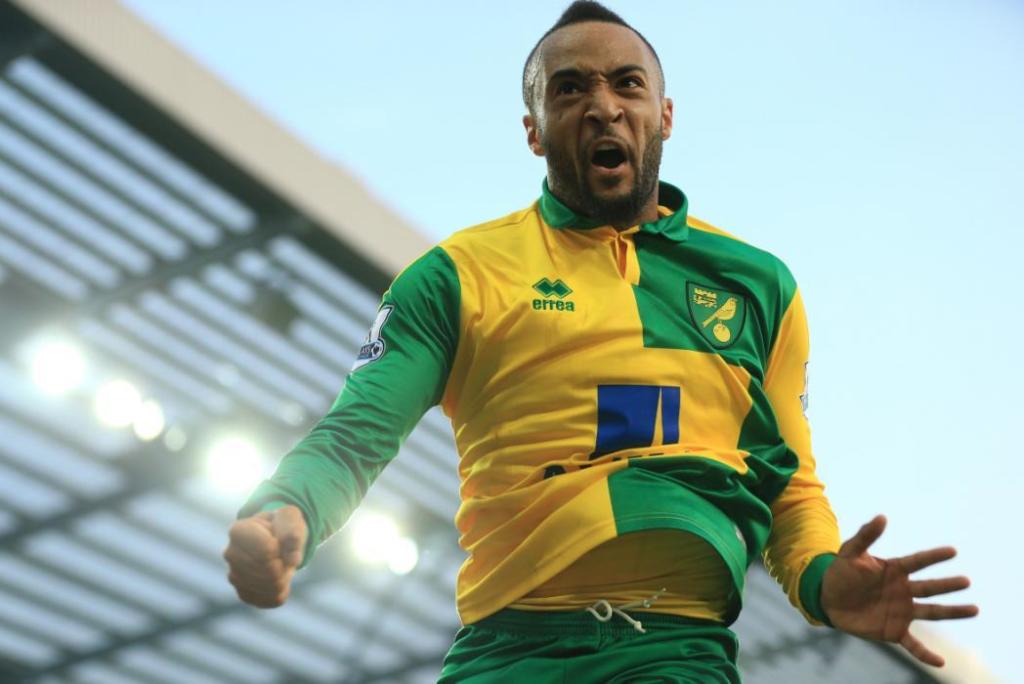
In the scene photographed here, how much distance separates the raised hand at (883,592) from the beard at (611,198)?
0.68 m

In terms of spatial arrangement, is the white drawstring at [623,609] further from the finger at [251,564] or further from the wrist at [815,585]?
the finger at [251,564]

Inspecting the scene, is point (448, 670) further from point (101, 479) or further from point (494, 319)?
point (101, 479)

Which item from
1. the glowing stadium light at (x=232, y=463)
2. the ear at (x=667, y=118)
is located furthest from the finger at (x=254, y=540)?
the glowing stadium light at (x=232, y=463)

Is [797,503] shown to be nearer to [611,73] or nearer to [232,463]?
[611,73]

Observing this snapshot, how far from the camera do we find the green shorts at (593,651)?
2.15 metres

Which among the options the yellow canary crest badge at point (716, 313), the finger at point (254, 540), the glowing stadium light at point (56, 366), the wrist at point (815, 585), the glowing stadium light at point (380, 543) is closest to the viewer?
the finger at point (254, 540)

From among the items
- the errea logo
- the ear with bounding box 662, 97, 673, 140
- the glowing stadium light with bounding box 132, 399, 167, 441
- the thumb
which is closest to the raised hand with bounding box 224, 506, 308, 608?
the thumb

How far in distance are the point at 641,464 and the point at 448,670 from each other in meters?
0.42

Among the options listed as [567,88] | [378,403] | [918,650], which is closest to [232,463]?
[567,88]

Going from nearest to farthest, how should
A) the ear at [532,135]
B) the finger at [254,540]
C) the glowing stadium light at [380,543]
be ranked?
the finger at [254,540] < the ear at [532,135] < the glowing stadium light at [380,543]

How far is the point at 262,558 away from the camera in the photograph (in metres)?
1.90

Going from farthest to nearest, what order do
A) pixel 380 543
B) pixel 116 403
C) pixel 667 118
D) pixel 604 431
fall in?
1. pixel 380 543
2. pixel 116 403
3. pixel 667 118
4. pixel 604 431

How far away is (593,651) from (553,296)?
0.57 metres

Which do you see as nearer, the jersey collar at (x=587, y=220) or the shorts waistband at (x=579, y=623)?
the shorts waistband at (x=579, y=623)
